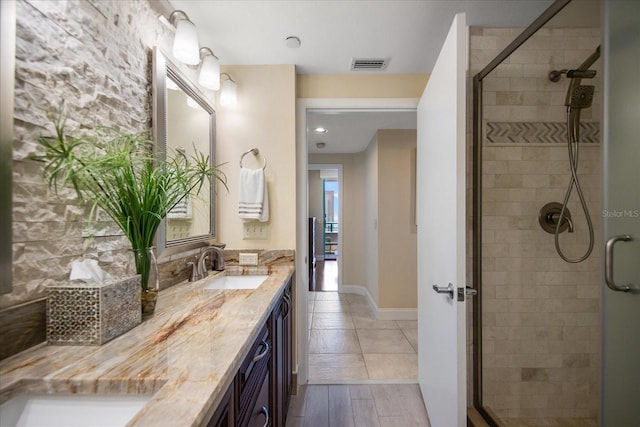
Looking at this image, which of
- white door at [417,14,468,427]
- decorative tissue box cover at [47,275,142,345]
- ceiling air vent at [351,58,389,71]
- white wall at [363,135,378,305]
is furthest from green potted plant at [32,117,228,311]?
white wall at [363,135,378,305]

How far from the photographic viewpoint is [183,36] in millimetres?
1335

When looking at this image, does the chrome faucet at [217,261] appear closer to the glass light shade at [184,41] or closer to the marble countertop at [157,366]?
the marble countertop at [157,366]

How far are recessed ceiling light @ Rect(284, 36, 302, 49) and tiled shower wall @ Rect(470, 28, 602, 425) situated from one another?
1.07 metres

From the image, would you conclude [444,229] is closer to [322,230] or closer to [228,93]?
[228,93]

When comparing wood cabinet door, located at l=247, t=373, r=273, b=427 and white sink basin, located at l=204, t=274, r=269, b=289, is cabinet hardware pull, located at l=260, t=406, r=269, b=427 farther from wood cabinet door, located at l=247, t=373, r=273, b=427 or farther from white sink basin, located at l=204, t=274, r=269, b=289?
white sink basin, located at l=204, t=274, r=269, b=289

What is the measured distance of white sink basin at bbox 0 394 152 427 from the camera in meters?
0.61

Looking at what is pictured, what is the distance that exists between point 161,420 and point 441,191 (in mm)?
1330

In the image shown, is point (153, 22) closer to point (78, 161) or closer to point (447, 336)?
point (78, 161)

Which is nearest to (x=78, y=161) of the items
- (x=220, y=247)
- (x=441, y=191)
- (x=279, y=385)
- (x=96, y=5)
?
(x=96, y=5)

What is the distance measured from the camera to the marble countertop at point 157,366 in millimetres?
533

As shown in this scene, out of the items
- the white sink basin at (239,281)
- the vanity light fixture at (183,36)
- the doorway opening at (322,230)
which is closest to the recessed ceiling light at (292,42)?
the vanity light fixture at (183,36)

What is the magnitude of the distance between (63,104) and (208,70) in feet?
3.04

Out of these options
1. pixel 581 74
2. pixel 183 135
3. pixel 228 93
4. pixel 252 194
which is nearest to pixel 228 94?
pixel 228 93

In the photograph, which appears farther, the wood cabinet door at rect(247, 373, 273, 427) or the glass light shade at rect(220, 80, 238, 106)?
the glass light shade at rect(220, 80, 238, 106)
